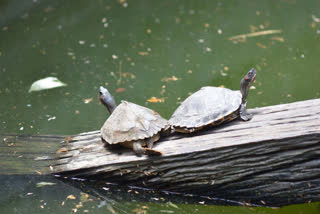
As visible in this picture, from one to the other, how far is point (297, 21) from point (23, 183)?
5474 mm

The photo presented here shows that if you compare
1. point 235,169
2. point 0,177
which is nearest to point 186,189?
point 235,169

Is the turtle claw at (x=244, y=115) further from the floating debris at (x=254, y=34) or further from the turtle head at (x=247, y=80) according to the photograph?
the floating debris at (x=254, y=34)

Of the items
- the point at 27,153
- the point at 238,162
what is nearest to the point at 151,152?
the point at 238,162

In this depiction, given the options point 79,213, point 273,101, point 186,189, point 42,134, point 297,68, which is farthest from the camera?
point 297,68

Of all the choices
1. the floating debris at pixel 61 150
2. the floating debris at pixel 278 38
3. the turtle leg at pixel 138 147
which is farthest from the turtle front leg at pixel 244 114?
the floating debris at pixel 278 38

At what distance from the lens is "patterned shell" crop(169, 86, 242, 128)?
3.00 metres

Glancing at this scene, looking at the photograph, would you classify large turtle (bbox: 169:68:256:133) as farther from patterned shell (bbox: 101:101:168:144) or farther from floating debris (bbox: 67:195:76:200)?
floating debris (bbox: 67:195:76:200)

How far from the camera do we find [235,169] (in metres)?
2.96

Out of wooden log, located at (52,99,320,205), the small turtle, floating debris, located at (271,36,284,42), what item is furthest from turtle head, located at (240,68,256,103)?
floating debris, located at (271,36,284,42)

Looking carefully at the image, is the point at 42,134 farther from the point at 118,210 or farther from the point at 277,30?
the point at 277,30

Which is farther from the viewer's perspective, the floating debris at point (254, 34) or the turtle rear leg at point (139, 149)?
the floating debris at point (254, 34)

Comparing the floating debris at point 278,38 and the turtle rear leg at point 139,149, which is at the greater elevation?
the floating debris at point 278,38

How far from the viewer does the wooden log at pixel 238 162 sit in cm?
286

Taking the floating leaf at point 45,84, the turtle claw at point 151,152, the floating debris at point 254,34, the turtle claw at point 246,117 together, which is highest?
the floating debris at point 254,34
